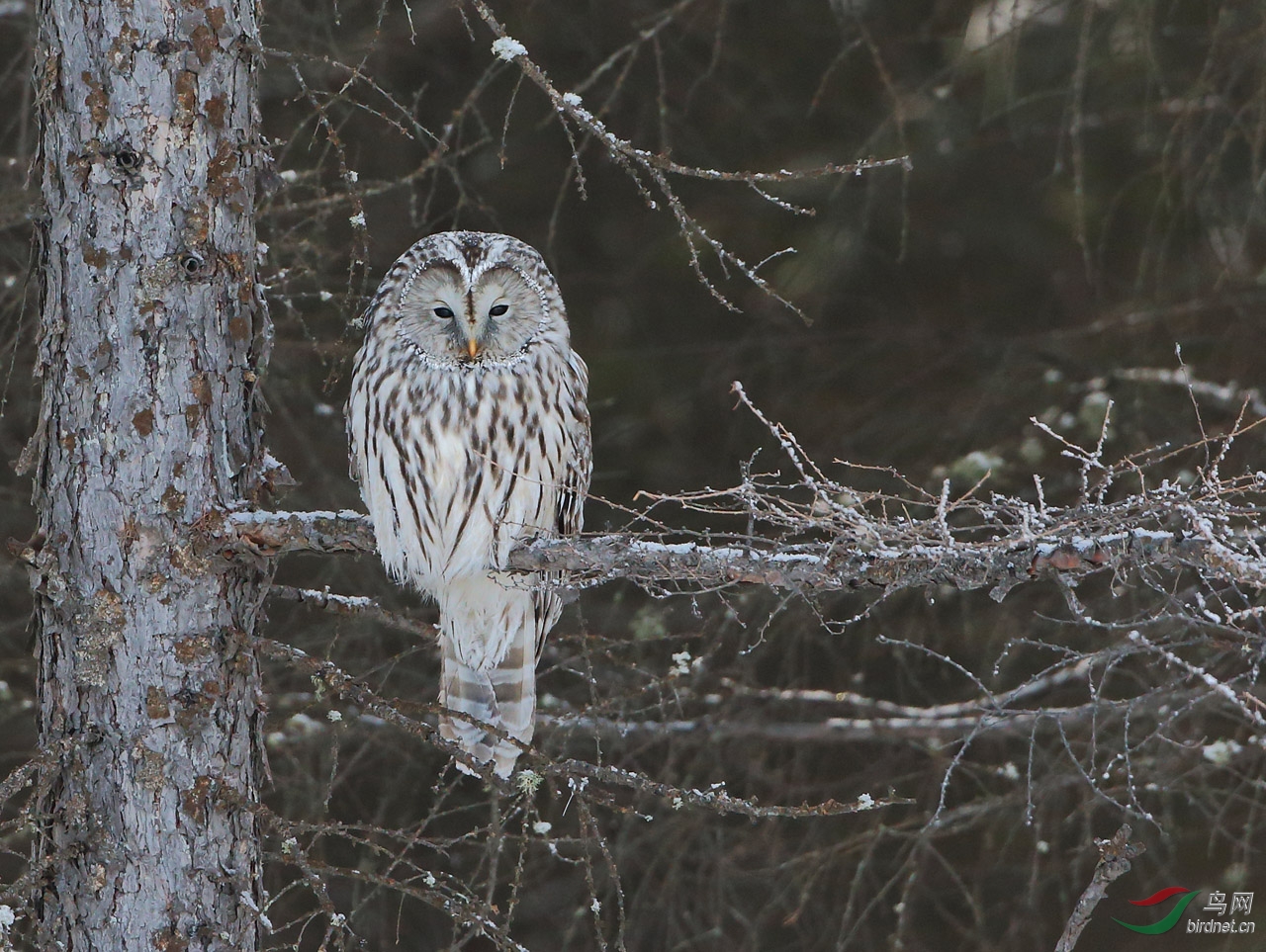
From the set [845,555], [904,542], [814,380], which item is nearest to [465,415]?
[845,555]

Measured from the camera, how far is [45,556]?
2.81 meters

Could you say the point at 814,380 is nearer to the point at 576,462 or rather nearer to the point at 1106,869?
the point at 576,462

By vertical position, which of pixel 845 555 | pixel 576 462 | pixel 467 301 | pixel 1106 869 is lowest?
pixel 1106 869

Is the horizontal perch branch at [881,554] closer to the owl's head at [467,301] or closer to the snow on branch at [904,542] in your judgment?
the snow on branch at [904,542]

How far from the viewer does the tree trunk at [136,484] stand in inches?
110

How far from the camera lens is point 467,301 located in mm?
3502

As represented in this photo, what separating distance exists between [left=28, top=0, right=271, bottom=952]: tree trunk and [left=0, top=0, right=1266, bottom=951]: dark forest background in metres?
0.68

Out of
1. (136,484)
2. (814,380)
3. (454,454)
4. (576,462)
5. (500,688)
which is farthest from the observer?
(814,380)

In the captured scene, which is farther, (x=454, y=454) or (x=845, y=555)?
(x=454, y=454)

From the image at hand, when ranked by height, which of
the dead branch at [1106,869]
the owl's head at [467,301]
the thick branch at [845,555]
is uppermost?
the owl's head at [467,301]

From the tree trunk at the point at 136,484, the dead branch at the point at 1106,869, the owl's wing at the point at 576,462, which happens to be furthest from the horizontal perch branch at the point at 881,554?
the owl's wing at the point at 576,462

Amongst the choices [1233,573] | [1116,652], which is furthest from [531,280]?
[1233,573]

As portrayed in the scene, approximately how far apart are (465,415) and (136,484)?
88cm

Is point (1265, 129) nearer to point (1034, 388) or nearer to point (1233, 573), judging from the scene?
A: point (1034, 388)
